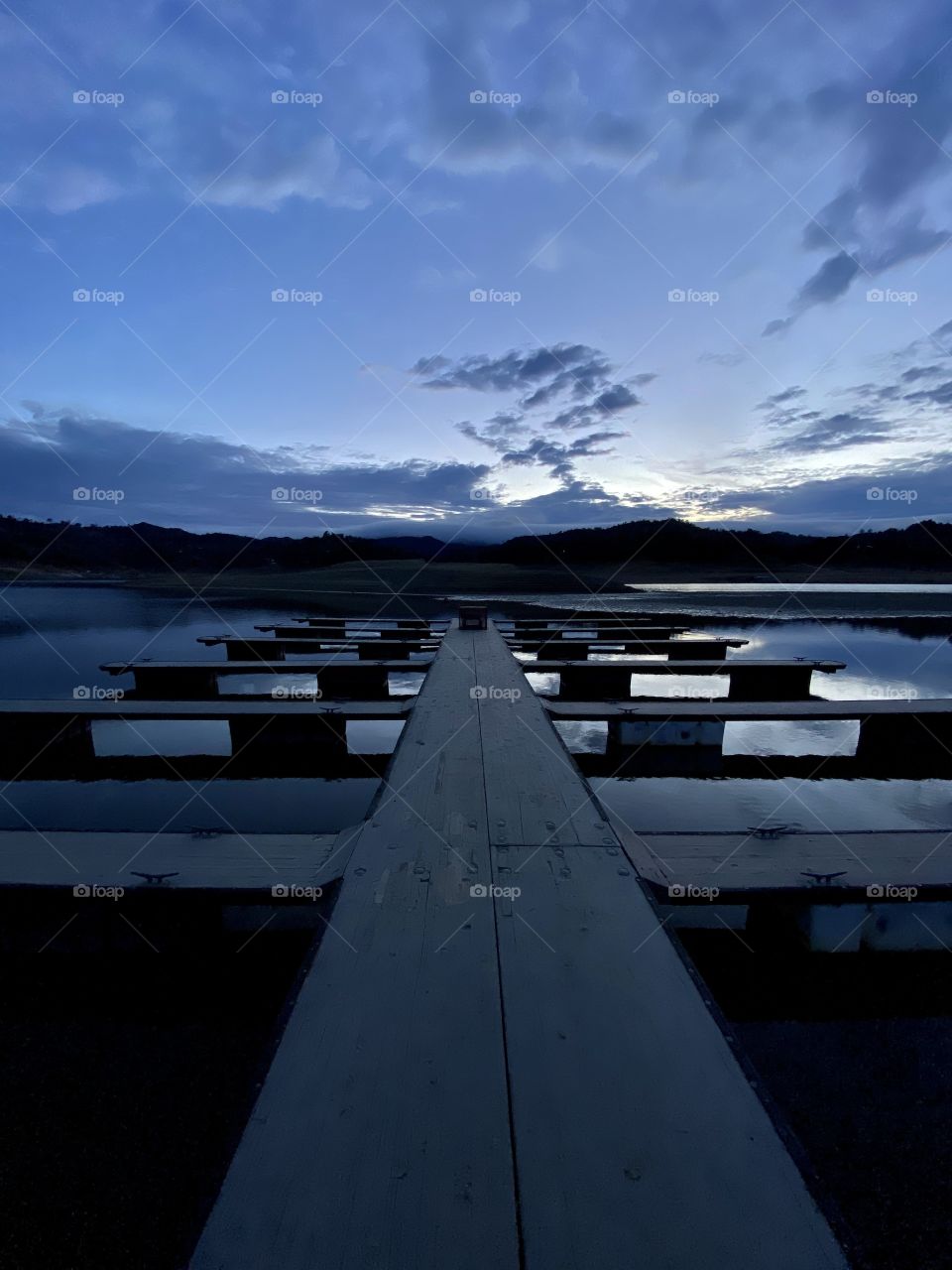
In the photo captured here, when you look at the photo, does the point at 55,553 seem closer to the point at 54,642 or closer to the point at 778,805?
the point at 54,642

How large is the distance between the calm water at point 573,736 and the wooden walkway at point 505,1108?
4737 millimetres

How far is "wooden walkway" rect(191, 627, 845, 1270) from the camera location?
1.64 metres

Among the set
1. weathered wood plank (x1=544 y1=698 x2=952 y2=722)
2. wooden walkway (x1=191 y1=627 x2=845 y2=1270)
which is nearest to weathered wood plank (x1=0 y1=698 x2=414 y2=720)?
weathered wood plank (x1=544 y1=698 x2=952 y2=722)

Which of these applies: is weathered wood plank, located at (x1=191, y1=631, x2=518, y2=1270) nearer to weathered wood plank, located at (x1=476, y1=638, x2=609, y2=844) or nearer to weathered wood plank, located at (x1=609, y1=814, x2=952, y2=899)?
weathered wood plank, located at (x1=476, y1=638, x2=609, y2=844)

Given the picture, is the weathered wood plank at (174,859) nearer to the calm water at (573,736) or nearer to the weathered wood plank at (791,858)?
the weathered wood plank at (791,858)

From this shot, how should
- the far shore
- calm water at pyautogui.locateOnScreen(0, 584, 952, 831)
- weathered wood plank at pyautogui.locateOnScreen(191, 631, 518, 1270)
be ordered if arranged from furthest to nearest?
the far shore
calm water at pyautogui.locateOnScreen(0, 584, 952, 831)
weathered wood plank at pyautogui.locateOnScreen(191, 631, 518, 1270)

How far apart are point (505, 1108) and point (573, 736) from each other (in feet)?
31.0

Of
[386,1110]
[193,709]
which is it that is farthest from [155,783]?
[386,1110]

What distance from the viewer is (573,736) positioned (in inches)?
445

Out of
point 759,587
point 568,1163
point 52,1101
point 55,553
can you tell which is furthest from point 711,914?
point 55,553

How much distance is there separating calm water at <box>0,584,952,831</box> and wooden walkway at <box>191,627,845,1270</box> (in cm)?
474

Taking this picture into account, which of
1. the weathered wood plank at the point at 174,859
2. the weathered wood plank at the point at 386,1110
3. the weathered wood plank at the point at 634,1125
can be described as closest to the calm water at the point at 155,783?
the weathered wood plank at the point at 174,859

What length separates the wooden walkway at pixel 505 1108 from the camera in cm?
164

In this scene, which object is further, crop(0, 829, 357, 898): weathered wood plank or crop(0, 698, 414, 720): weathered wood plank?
crop(0, 698, 414, 720): weathered wood plank
